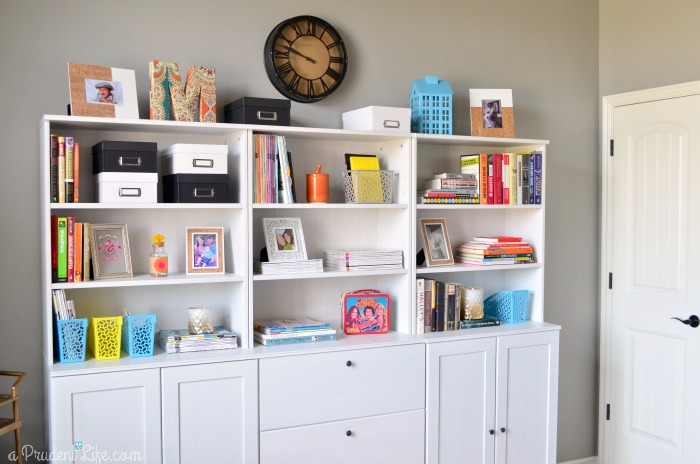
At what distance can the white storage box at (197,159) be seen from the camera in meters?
2.77

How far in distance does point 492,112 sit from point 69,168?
194cm

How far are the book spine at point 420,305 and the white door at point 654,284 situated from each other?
1.32 meters

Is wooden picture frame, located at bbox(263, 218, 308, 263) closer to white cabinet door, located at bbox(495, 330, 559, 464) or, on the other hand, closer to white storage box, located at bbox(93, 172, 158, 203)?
white storage box, located at bbox(93, 172, 158, 203)

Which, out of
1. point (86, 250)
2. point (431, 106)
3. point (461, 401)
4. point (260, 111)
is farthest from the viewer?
point (431, 106)

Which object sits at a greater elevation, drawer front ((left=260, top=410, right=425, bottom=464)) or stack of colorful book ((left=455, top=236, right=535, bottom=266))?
stack of colorful book ((left=455, top=236, right=535, bottom=266))

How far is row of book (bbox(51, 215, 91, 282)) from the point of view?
2594 mm

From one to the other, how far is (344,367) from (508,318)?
1.00m

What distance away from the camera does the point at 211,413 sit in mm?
2715

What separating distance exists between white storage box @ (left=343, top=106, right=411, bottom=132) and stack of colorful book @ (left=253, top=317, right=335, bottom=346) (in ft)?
2.91

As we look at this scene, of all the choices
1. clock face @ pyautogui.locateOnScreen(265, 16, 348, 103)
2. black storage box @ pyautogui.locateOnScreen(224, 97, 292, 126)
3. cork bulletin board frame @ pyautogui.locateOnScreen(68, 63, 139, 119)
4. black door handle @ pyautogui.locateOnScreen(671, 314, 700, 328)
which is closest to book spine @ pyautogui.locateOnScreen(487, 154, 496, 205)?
clock face @ pyautogui.locateOnScreen(265, 16, 348, 103)

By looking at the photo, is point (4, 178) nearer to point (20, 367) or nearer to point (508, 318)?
point (20, 367)

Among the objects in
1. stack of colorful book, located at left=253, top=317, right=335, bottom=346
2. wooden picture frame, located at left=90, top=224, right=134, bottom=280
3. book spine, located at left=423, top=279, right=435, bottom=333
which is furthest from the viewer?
book spine, located at left=423, top=279, right=435, bottom=333

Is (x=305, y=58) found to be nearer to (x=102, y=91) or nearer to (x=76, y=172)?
(x=102, y=91)

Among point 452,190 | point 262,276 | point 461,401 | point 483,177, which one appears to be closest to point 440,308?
point 461,401
